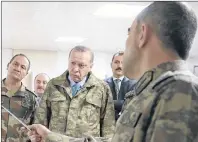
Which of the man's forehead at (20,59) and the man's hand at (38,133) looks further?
the man's forehead at (20,59)

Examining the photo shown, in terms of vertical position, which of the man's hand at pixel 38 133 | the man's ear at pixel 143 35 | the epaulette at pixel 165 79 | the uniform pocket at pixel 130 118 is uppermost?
the man's ear at pixel 143 35

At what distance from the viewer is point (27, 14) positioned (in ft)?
9.25

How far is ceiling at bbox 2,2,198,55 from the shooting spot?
261 cm

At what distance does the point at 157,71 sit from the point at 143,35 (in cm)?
7

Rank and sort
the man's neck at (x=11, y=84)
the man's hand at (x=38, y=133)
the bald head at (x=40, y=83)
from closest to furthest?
the man's hand at (x=38, y=133) → the man's neck at (x=11, y=84) → the bald head at (x=40, y=83)

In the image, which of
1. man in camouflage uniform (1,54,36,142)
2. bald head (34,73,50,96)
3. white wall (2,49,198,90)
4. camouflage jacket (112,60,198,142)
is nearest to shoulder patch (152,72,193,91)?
camouflage jacket (112,60,198,142)

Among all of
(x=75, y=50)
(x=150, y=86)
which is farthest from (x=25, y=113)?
(x=150, y=86)

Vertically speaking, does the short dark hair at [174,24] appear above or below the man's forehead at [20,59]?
below

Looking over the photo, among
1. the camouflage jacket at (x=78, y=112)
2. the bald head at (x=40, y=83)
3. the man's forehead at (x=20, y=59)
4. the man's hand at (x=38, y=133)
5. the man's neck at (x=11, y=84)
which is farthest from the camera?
the bald head at (x=40, y=83)

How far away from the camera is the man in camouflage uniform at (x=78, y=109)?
1.18 meters

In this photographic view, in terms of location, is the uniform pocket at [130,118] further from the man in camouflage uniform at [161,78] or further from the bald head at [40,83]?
the bald head at [40,83]

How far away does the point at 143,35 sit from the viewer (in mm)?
551

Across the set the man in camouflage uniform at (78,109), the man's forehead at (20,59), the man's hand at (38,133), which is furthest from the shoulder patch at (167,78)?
the man's forehead at (20,59)

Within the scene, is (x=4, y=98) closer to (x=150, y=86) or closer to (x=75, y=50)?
(x=75, y=50)
